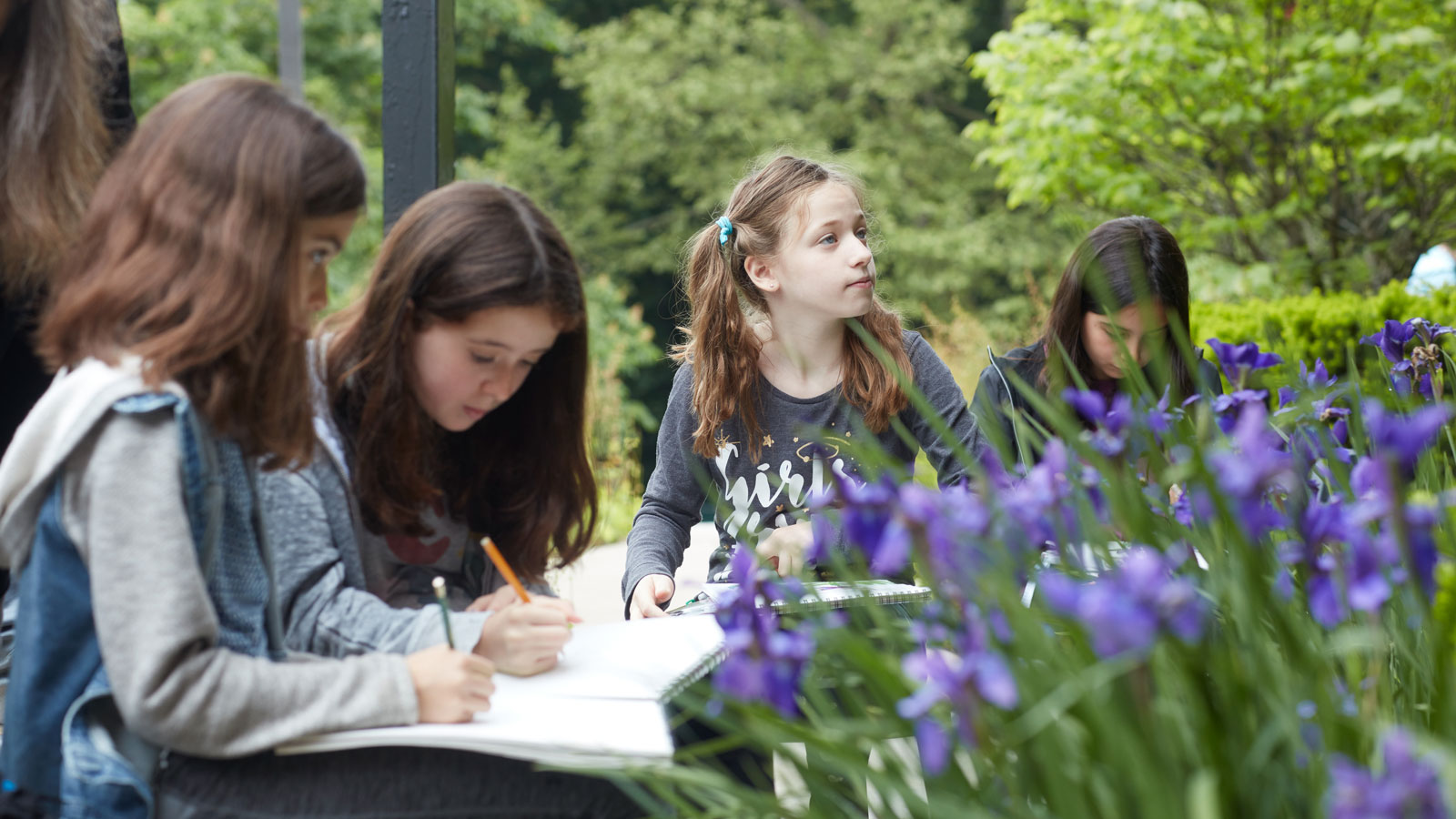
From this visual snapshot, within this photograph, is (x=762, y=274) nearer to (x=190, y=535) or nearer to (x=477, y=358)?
(x=477, y=358)

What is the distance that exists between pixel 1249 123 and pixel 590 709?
689 centimetres

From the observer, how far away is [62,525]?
1.10 m

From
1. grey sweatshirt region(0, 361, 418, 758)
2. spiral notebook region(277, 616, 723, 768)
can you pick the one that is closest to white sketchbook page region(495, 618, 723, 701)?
spiral notebook region(277, 616, 723, 768)

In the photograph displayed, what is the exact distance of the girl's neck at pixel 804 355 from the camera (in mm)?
2402

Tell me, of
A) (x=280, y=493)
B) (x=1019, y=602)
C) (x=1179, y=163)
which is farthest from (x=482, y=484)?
(x=1179, y=163)

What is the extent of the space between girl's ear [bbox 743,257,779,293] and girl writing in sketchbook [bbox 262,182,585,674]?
2.85 feet

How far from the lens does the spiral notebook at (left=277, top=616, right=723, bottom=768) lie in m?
1.05

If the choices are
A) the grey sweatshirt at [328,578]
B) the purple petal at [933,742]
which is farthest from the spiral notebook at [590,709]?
the purple petal at [933,742]

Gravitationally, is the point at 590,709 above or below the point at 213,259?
below

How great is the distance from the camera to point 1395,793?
1.86ft

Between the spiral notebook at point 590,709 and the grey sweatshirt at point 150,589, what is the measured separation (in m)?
0.04

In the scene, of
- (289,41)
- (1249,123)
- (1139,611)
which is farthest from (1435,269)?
(289,41)

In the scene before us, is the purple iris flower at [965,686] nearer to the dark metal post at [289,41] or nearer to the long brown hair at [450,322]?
the long brown hair at [450,322]

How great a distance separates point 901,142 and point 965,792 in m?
15.1
